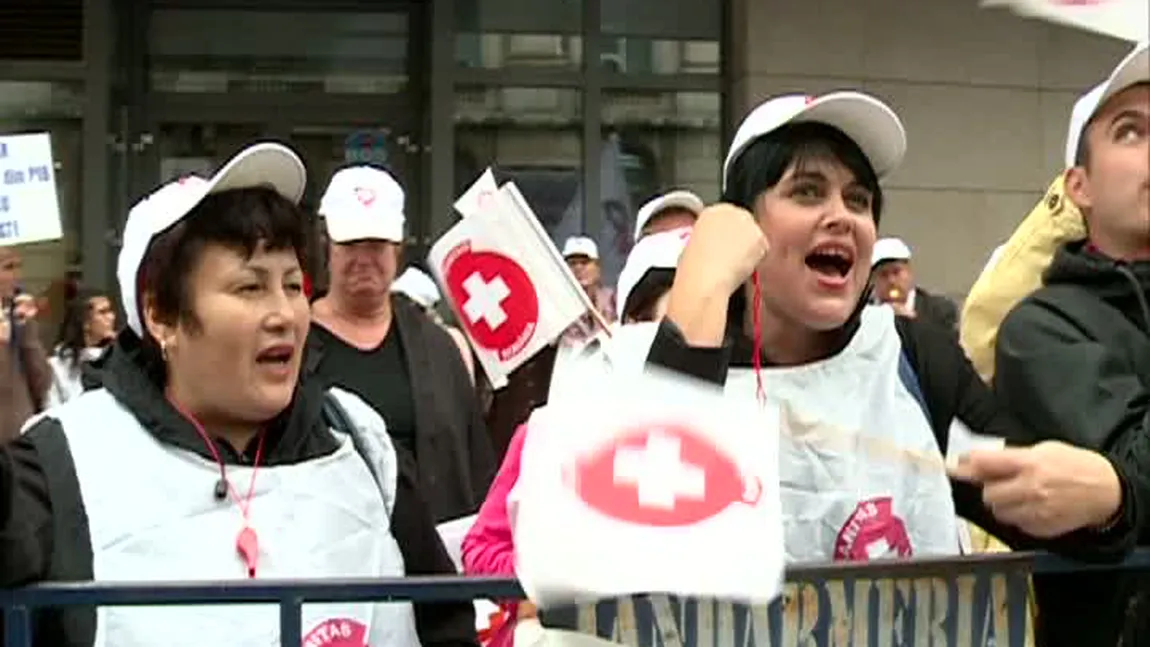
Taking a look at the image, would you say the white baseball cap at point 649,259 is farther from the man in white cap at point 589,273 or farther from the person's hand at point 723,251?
the man in white cap at point 589,273

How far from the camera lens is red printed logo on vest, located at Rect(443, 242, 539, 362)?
15.1 feet

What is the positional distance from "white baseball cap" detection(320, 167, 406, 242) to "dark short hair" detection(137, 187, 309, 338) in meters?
2.64

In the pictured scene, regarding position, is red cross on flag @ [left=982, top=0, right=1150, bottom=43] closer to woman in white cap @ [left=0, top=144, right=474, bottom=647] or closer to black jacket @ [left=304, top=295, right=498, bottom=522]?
woman in white cap @ [left=0, top=144, right=474, bottom=647]

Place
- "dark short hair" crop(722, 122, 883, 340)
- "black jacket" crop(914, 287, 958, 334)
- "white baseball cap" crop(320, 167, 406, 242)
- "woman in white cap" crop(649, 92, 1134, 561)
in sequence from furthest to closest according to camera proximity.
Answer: "black jacket" crop(914, 287, 958, 334), "white baseball cap" crop(320, 167, 406, 242), "dark short hair" crop(722, 122, 883, 340), "woman in white cap" crop(649, 92, 1134, 561)

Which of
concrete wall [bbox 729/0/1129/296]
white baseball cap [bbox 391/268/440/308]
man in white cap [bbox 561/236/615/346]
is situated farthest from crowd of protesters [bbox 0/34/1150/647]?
concrete wall [bbox 729/0/1129/296]

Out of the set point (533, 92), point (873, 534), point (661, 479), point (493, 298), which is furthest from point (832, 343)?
point (533, 92)

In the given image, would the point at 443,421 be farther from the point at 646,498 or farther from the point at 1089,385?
the point at 646,498

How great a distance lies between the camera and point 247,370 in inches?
121

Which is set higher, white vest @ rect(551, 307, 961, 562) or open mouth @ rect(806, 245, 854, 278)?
open mouth @ rect(806, 245, 854, 278)

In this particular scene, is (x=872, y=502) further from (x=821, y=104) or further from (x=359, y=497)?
(x=359, y=497)

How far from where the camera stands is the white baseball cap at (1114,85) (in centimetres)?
268

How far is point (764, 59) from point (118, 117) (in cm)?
442

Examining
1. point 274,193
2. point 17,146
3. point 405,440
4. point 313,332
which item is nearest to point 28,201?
point 17,146

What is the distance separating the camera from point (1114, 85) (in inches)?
109
